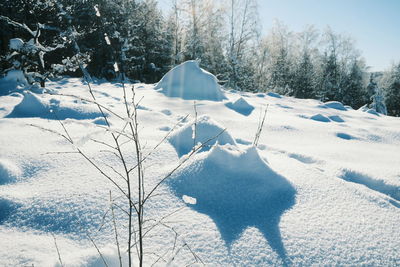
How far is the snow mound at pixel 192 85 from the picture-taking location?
229 inches

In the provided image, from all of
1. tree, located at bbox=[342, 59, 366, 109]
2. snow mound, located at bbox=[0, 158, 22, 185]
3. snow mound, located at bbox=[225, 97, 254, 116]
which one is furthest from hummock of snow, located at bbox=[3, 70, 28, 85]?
tree, located at bbox=[342, 59, 366, 109]

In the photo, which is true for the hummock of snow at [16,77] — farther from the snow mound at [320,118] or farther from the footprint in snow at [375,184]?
the footprint in snow at [375,184]

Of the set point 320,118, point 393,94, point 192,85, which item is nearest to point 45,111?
point 192,85

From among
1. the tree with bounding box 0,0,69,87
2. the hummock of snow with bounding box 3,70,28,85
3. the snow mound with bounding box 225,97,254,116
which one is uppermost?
the tree with bounding box 0,0,69,87

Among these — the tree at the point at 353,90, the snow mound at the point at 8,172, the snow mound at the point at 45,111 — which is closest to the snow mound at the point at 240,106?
the snow mound at the point at 45,111

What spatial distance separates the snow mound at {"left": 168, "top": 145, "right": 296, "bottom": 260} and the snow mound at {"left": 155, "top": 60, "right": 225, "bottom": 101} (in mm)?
3886

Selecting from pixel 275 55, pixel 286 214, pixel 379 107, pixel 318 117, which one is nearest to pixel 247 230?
pixel 286 214

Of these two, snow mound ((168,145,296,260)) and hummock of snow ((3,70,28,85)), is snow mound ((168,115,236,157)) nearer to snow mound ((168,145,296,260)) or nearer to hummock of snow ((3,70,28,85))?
snow mound ((168,145,296,260))

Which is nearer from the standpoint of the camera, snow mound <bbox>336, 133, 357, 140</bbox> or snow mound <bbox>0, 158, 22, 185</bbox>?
snow mound <bbox>0, 158, 22, 185</bbox>

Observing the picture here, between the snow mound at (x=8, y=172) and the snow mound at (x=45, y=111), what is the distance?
166 cm

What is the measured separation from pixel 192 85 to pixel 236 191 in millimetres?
4598

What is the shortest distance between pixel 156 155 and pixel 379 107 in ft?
60.6

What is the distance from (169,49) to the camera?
52.5 feet

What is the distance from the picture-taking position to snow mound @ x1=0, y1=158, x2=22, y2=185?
71.6 inches
